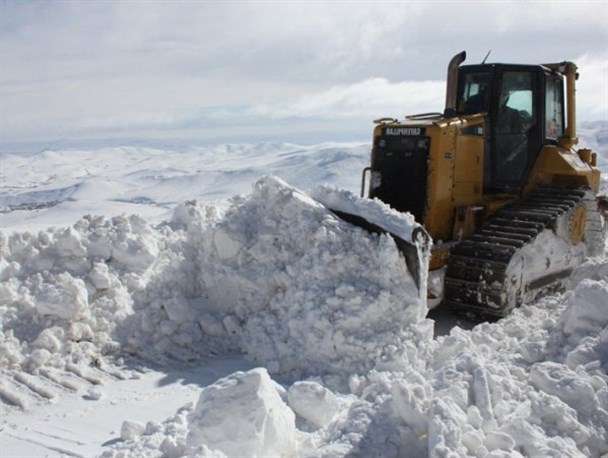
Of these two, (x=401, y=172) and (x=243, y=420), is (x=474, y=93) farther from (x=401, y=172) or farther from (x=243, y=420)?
(x=243, y=420)

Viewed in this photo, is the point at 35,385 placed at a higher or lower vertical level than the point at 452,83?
lower

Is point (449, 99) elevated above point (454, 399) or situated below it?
above

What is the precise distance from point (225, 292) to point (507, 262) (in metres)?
2.68

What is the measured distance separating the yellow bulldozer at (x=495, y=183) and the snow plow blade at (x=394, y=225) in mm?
773

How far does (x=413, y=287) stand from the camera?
5.91 m

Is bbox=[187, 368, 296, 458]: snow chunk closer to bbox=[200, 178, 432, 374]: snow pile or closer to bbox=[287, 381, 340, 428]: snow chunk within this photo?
bbox=[287, 381, 340, 428]: snow chunk

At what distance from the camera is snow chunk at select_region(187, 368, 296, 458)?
3693 millimetres

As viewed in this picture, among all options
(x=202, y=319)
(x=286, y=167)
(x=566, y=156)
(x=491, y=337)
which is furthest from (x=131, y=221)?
(x=286, y=167)

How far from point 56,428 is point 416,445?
242 centimetres

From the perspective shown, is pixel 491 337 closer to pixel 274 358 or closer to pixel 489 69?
pixel 274 358

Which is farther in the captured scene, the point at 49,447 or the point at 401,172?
the point at 401,172

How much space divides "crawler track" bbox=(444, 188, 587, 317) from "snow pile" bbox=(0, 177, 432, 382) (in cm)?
103

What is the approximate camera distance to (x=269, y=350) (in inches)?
231

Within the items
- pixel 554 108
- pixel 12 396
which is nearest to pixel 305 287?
pixel 12 396
